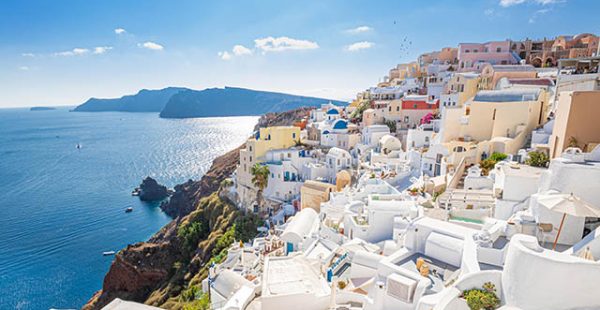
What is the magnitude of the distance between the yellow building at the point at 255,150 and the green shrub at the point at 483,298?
111ft

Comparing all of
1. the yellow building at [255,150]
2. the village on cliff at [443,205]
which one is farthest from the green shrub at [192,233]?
the yellow building at [255,150]

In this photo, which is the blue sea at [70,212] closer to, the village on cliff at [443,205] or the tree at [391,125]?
the village on cliff at [443,205]

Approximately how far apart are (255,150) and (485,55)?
39865 mm

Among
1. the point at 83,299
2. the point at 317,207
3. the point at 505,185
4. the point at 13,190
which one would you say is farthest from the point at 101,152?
the point at 505,185

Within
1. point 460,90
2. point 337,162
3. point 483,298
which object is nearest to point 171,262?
point 337,162

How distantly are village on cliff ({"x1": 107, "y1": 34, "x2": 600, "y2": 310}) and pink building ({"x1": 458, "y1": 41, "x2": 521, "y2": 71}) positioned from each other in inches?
186

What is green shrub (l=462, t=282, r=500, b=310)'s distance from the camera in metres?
9.37

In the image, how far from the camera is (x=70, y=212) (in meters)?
58.4

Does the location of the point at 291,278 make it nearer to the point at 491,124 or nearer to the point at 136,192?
the point at 491,124

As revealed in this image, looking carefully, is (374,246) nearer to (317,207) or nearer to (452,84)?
(317,207)

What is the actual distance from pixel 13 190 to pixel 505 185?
307 feet

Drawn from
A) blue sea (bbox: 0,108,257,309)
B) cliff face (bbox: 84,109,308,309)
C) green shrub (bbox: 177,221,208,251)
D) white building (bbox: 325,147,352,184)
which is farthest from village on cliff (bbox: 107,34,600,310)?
blue sea (bbox: 0,108,257,309)

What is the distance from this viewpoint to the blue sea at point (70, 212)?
39.4 meters

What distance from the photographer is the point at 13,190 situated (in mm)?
70000
